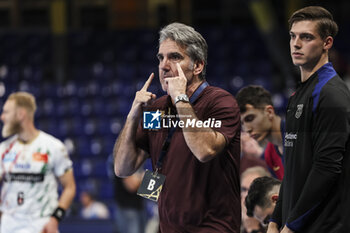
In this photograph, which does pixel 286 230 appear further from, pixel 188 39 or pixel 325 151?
pixel 188 39

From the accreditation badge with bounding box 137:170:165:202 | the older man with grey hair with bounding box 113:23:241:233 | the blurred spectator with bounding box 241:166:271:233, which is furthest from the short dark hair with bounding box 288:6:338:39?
the blurred spectator with bounding box 241:166:271:233

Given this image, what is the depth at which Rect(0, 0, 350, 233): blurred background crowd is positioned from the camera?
10.4 metres

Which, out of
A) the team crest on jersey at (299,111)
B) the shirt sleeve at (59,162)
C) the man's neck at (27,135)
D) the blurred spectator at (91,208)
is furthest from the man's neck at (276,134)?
the blurred spectator at (91,208)

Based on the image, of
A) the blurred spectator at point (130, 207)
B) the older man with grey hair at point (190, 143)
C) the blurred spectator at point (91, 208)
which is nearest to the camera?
the older man with grey hair at point (190, 143)

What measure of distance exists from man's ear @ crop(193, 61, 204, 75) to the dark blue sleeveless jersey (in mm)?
700

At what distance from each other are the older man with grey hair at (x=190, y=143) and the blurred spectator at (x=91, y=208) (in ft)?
21.5

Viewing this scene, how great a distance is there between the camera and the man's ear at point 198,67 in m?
3.40

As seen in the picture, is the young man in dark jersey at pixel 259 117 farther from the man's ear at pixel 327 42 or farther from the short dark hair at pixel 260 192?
the man's ear at pixel 327 42

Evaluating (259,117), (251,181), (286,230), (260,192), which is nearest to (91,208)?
(251,181)

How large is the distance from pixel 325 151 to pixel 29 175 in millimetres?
3481

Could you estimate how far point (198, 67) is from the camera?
341cm

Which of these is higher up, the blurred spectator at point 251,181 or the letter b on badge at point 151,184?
the letter b on badge at point 151,184

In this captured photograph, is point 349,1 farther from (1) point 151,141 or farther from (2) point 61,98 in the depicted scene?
(1) point 151,141

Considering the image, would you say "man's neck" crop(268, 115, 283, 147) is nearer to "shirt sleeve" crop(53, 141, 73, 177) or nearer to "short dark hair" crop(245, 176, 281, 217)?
"short dark hair" crop(245, 176, 281, 217)
